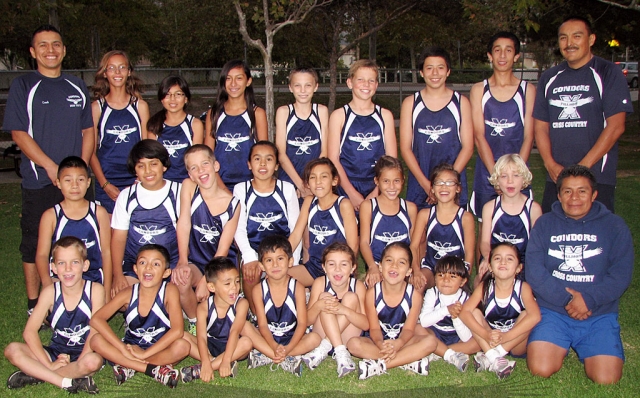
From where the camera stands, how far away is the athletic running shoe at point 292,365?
3928mm

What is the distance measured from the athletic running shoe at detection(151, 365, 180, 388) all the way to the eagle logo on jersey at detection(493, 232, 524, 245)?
8.28 ft

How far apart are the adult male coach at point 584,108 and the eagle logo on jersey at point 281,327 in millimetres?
2341

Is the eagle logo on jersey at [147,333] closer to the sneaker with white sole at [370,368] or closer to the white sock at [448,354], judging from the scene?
the sneaker with white sole at [370,368]

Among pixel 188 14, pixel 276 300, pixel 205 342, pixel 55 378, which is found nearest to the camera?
pixel 55 378

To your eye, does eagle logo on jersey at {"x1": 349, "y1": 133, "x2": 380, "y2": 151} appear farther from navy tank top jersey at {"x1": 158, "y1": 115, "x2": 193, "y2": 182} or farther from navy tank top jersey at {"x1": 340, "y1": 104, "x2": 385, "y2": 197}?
navy tank top jersey at {"x1": 158, "y1": 115, "x2": 193, "y2": 182}

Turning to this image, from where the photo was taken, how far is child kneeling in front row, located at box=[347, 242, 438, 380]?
3934mm

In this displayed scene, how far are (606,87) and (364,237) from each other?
84.2 inches

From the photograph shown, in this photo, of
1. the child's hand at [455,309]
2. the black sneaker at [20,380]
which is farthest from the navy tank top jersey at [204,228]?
the child's hand at [455,309]

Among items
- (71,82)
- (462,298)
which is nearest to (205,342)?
(462,298)

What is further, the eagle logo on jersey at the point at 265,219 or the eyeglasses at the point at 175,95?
the eyeglasses at the point at 175,95

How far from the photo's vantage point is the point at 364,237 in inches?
184

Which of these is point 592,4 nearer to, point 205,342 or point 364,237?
point 364,237

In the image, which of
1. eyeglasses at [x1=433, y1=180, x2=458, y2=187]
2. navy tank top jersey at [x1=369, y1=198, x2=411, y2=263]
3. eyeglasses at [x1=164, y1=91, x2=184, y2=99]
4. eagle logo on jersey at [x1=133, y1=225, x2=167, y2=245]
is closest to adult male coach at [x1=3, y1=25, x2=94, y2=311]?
eyeglasses at [x1=164, y1=91, x2=184, y2=99]

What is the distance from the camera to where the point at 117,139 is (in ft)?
16.8
